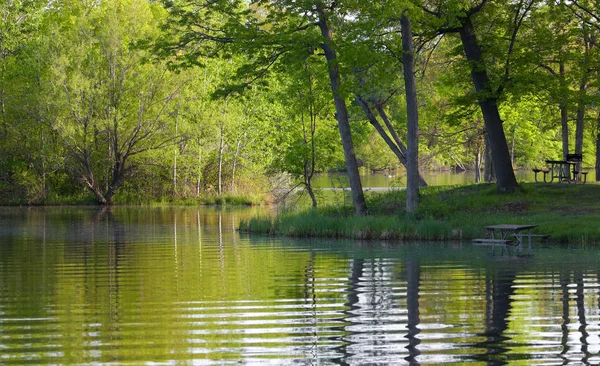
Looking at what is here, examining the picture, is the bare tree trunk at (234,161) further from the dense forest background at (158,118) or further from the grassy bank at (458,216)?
the grassy bank at (458,216)

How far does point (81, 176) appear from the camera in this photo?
49.4 m

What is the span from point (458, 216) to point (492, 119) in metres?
5.42

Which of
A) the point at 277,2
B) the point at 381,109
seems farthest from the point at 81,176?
the point at 277,2

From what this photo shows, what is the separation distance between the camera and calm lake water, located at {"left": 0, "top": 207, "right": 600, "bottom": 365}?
9547 mm

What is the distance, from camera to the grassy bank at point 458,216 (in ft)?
77.2

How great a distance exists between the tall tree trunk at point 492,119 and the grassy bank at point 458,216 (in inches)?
22.6

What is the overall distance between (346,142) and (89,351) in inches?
770

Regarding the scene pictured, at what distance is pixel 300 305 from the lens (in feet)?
42.2

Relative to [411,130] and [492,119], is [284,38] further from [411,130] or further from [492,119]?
[492,119]

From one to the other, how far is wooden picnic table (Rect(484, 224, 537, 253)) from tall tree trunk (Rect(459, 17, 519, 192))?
20.2 ft

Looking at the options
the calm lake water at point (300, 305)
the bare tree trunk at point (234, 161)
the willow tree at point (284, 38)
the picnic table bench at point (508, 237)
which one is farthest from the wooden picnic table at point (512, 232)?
the bare tree trunk at point (234, 161)

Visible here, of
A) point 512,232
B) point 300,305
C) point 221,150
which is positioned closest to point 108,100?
point 221,150

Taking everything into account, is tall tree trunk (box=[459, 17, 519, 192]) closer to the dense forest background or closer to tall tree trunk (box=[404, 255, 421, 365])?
the dense forest background

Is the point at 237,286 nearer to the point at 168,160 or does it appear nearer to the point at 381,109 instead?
the point at 381,109
